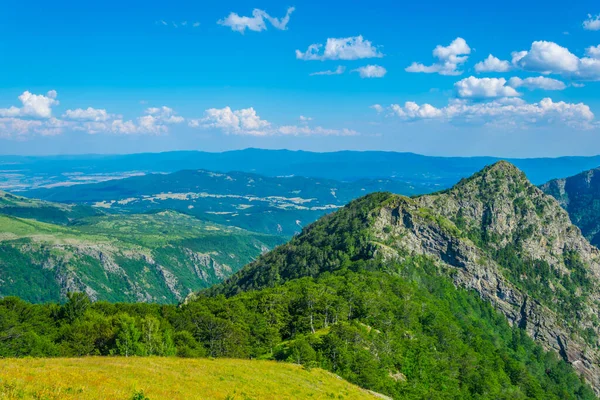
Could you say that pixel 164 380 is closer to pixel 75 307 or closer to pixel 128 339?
pixel 128 339

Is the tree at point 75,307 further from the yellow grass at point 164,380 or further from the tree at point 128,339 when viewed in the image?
the yellow grass at point 164,380

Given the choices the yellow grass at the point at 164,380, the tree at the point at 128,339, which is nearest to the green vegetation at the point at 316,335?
the tree at the point at 128,339

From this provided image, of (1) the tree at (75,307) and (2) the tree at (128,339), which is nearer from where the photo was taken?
(2) the tree at (128,339)

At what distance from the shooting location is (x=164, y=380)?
48906 mm

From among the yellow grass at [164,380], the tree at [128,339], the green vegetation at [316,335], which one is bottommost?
the green vegetation at [316,335]

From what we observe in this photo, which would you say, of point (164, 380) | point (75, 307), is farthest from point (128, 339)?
point (164, 380)

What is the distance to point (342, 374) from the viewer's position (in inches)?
3447

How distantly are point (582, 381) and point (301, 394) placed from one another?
195846 mm

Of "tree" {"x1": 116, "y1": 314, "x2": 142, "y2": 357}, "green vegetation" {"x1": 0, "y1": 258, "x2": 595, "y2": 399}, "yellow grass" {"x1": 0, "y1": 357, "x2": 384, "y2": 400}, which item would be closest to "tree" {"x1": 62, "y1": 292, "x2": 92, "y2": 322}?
"green vegetation" {"x1": 0, "y1": 258, "x2": 595, "y2": 399}

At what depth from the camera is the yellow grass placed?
121 ft

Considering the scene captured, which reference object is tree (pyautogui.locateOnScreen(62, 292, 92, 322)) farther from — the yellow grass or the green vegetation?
the yellow grass

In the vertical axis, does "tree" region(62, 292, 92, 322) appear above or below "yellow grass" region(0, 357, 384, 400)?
below

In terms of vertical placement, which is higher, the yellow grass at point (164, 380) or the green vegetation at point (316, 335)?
the yellow grass at point (164, 380)

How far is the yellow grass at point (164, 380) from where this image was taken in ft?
121
